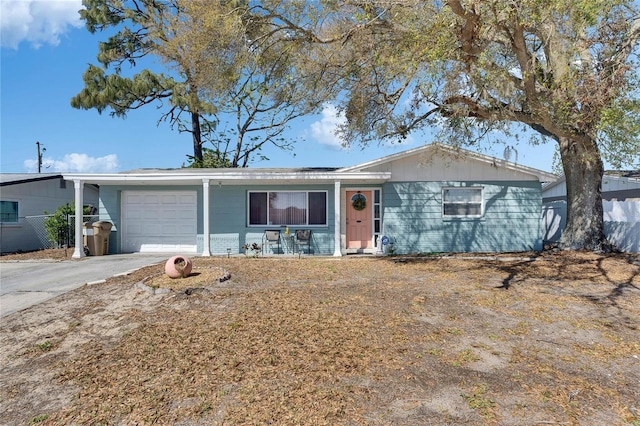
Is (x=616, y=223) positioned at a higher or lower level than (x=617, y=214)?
lower

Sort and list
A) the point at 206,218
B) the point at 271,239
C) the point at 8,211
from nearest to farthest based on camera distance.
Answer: the point at 206,218 → the point at 271,239 → the point at 8,211

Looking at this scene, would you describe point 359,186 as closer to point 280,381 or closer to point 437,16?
point 437,16

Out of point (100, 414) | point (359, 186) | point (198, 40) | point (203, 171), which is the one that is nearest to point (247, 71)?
point (198, 40)

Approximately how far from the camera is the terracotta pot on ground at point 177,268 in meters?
7.10

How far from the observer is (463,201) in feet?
37.9

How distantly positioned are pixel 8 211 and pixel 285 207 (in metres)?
10.5

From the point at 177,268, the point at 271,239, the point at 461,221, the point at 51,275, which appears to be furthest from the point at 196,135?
the point at 461,221

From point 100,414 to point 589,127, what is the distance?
9995mm

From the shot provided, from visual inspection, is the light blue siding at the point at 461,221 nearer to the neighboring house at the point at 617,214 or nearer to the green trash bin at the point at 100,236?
the neighboring house at the point at 617,214

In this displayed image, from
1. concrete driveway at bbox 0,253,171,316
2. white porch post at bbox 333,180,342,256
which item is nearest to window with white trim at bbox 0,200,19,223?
concrete driveway at bbox 0,253,171,316

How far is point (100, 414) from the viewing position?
284cm

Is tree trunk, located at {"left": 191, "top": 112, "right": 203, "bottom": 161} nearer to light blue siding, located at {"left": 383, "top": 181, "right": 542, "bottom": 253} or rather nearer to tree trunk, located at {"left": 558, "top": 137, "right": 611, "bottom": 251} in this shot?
light blue siding, located at {"left": 383, "top": 181, "right": 542, "bottom": 253}

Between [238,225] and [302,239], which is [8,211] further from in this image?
[302,239]

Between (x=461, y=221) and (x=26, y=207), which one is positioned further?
(x=26, y=207)
